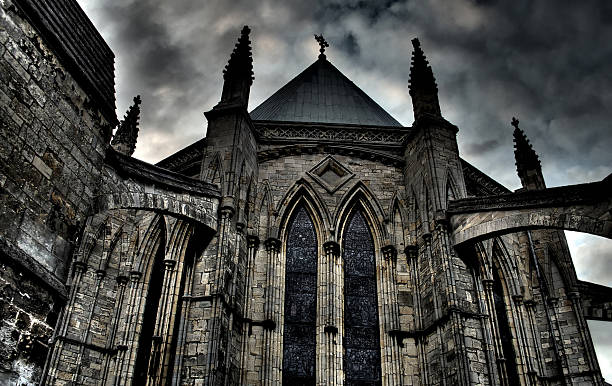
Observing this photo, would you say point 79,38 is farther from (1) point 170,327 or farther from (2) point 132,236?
(2) point 132,236

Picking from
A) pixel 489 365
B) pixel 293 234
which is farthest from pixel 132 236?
pixel 489 365

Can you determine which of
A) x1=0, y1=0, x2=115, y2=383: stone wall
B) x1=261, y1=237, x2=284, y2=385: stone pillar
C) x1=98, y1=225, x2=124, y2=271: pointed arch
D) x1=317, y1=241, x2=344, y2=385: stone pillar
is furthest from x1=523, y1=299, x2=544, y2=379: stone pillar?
x1=0, y1=0, x2=115, y2=383: stone wall

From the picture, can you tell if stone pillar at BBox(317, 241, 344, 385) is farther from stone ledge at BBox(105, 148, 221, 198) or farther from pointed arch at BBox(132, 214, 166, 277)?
pointed arch at BBox(132, 214, 166, 277)

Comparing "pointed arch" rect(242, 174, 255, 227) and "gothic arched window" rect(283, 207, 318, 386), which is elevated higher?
"pointed arch" rect(242, 174, 255, 227)

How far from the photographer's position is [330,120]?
1451 centimetres

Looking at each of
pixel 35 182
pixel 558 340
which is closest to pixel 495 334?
pixel 558 340

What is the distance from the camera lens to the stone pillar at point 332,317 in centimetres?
992

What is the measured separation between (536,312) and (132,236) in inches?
350

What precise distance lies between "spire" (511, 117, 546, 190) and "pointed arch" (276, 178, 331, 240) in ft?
17.7

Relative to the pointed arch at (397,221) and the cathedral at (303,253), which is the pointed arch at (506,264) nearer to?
the cathedral at (303,253)

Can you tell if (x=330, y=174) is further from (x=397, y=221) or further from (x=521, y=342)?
(x=521, y=342)

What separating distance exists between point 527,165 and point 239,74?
759 cm

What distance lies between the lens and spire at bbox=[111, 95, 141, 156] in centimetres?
1381

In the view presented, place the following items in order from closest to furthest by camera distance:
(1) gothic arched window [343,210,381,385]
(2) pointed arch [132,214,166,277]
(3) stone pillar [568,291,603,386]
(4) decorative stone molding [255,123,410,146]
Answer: (1) gothic arched window [343,210,381,385] < (3) stone pillar [568,291,603,386] < (2) pointed arch [132,214,166,277] < (4) decorative stone molding [255,123,410,146]
